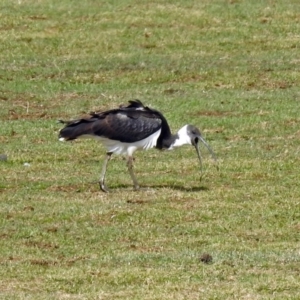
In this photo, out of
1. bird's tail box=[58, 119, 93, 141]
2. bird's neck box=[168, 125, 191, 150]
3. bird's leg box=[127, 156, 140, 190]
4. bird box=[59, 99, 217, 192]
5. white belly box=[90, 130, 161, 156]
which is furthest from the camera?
bird's neck box=[168, 125, 191, 150]

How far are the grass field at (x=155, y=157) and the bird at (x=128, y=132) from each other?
49cm

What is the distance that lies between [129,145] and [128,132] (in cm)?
24

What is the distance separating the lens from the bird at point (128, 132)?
13344 mm

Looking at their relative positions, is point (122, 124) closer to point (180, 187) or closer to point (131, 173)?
point (131, 173)

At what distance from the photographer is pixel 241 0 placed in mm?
26328

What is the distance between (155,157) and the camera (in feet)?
51.3

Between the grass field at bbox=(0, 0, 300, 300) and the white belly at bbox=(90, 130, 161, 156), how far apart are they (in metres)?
0.46

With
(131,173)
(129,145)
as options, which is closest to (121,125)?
(129,145)

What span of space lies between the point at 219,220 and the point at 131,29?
42.1 feet

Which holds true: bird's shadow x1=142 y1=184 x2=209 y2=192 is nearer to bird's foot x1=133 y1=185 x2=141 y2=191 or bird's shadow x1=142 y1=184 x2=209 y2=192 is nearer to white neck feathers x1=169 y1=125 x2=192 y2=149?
bird's foot x1=133 y1=185 x2=141 y2=191

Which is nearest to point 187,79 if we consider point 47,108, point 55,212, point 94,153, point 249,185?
point 47,108

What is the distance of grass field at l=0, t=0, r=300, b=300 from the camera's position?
963 centimetres

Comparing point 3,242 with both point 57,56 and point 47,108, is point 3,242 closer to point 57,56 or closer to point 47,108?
point 47,108

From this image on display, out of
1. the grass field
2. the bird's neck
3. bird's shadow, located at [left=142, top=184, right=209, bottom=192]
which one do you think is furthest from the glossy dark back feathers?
the grass field
